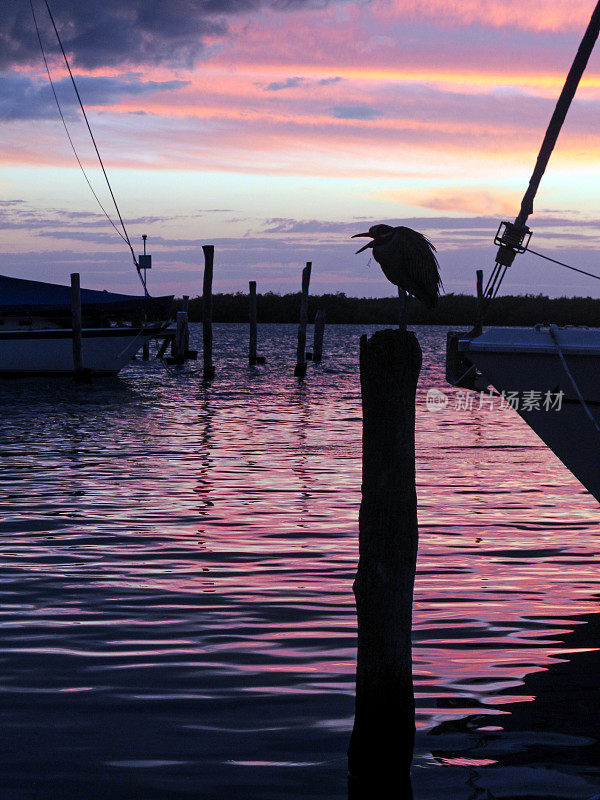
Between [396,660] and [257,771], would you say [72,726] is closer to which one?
[257,771]

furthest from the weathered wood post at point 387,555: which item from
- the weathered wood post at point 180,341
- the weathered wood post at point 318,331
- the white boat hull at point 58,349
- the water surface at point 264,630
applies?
the weathered wood post at point 318,331

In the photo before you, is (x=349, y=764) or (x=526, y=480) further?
(x=526, y=480)

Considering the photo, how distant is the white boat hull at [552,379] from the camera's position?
8.71 metres

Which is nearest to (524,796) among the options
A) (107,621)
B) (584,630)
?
(584,630)

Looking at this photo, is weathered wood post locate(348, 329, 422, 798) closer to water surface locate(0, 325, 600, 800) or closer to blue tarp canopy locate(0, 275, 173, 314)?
water surface locate(0, 325, 600, 800)

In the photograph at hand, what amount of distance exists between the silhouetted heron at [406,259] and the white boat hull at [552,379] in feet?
2.05

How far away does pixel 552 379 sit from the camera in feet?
29.1

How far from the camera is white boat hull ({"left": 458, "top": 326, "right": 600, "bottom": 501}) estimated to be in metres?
8.71

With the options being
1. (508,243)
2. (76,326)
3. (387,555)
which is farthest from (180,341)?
(387,555)

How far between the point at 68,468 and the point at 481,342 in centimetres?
762

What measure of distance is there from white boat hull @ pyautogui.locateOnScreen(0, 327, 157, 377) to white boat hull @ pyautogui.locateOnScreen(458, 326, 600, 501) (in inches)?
1039

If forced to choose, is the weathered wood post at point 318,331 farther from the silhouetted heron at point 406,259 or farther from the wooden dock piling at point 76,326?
the silhouetted heron at point 406,259

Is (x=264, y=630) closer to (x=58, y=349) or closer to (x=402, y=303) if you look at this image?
(x=402, y=303)

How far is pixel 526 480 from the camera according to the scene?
47.5 feet
